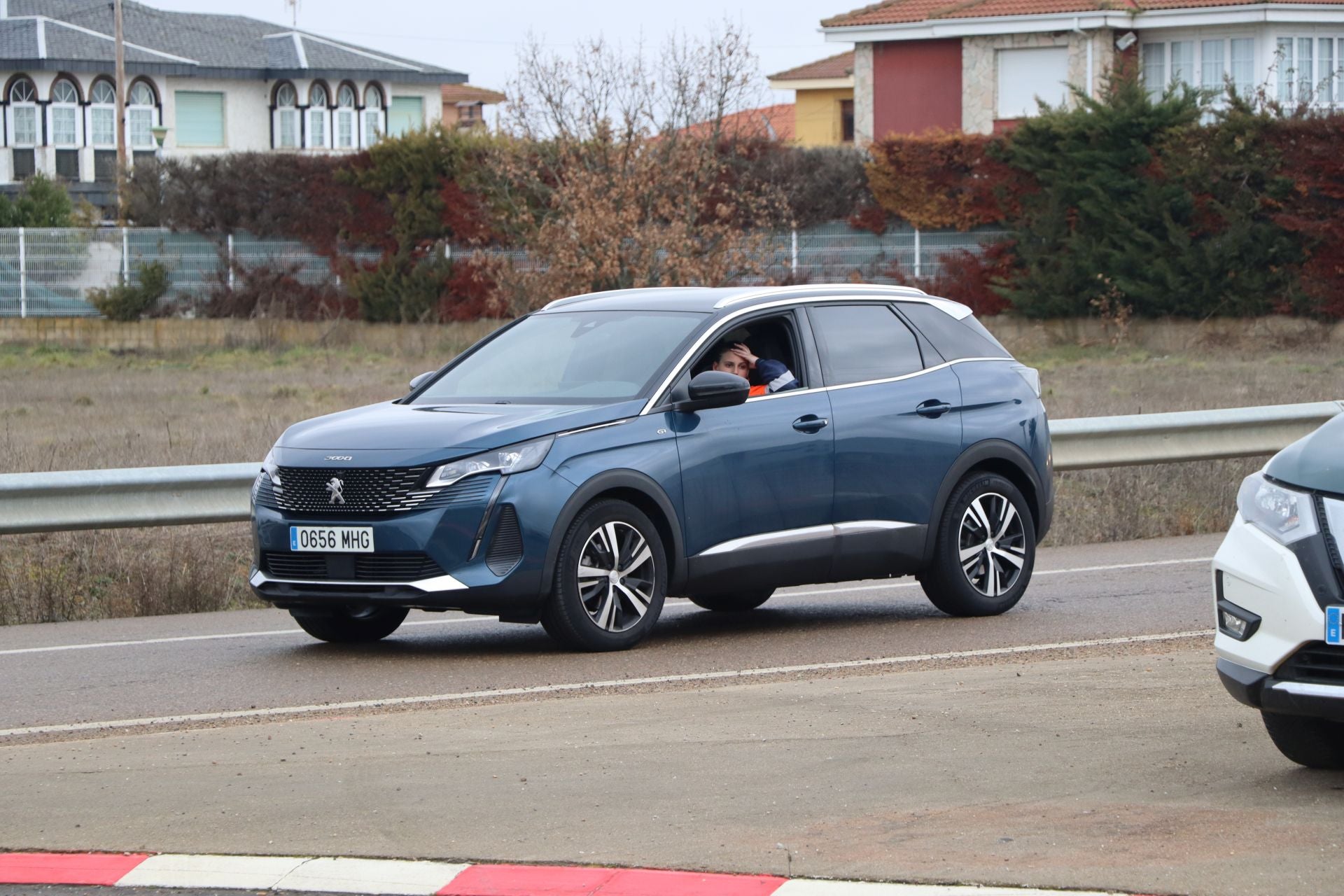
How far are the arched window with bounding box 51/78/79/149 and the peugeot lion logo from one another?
186 feet

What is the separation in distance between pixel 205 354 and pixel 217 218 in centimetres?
502

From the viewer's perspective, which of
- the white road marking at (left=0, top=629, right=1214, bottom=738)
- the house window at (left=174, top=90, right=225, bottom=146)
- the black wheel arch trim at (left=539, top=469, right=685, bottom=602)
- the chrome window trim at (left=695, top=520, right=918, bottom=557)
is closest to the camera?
the white road marking at (left=0, top=629, right=1214, bottom=738)

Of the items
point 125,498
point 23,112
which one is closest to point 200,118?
point 23,112

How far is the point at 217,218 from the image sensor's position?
41.0m

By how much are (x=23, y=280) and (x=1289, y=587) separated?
38.3 metres

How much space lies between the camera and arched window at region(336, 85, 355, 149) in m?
68.1

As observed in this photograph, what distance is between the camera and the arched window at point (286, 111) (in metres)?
67.2

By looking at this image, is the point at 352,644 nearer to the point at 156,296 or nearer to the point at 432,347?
the point at 432,347

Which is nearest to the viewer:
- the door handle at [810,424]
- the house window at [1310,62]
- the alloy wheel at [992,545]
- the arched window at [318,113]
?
the door handle at [810,424]

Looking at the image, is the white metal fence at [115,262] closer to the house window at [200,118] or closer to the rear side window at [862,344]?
the house window at [200,118]

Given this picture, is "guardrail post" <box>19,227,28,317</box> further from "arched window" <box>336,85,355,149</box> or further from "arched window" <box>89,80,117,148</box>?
"arched window" <box>336,85,355,149</box>

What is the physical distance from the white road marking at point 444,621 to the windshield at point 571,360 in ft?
4.86

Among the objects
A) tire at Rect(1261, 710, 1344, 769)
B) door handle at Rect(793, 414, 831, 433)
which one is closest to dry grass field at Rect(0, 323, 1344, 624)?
door handle at Rect(793, 414, 831, 433)

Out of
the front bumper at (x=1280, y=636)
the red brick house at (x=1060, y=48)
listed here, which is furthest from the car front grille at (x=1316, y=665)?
the red brick house at (x=1060, y=48)
